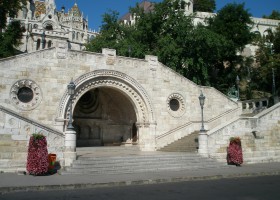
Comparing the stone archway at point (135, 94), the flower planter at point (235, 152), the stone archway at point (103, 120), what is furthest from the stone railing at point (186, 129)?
the flower planter at point (235, 152)

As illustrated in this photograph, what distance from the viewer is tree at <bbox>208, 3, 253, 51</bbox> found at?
34469mm

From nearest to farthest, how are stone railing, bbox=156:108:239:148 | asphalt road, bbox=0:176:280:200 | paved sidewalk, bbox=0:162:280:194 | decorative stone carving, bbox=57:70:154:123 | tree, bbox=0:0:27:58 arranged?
asphalt road, bbox=0:176:280:200 < paved sidewalk, bbox=0:162:280:194 < decorative stone carving, bbox=57:70:154:123 < stone railing, bbox=156:108:239:148 < tree, bbox=0:0:27:58

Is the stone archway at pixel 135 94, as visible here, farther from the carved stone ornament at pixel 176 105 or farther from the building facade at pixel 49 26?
the building facade at pixel 49 26

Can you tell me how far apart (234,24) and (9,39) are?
2462 centimetres

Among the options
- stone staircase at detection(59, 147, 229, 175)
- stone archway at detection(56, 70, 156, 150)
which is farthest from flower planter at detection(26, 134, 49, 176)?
stone archway at detection(56, 70, 156, 150)

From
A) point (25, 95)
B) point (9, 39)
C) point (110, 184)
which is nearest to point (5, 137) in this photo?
point (25, 95)

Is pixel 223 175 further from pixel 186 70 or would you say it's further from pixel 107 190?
pixel 186 70

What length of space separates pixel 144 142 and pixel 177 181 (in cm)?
825

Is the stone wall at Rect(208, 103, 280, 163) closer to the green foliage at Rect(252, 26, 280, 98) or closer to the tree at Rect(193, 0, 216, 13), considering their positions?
the green foliage at Rect(252, 26, 280, 98)

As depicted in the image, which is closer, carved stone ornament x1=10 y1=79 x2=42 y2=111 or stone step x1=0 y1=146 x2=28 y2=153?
stone step x1=0 y1=146 x2=28 y2=153

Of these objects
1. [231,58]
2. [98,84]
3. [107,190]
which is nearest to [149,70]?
[98,84]

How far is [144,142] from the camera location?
18844mm

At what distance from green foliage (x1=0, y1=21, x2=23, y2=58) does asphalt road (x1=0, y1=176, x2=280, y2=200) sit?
812 inches

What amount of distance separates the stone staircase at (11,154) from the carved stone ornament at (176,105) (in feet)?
34.6
